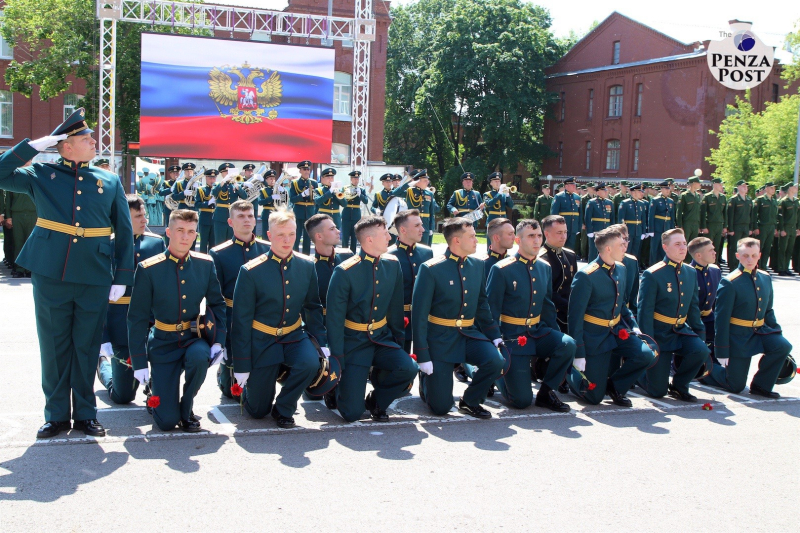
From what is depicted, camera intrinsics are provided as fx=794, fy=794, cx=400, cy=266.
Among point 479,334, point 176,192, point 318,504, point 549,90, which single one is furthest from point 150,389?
point 549,90

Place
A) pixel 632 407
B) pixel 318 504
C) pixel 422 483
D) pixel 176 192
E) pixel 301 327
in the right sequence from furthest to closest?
1. pixel 176 192
2. pixel 632 407
3. pixel 301 327
4. pixel 422 483
5. pixel 318 504

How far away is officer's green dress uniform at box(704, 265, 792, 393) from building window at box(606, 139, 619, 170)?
118 feet

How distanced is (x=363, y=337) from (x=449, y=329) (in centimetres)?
72

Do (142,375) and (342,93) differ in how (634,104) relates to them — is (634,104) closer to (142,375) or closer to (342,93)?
(342,93)

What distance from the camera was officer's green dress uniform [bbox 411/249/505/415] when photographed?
6.31m

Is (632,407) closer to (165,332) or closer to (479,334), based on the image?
(479,334)

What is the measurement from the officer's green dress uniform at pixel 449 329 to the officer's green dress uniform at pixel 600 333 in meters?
0.90

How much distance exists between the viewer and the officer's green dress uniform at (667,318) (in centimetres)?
712

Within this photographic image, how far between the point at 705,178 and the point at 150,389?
36139 millimetres

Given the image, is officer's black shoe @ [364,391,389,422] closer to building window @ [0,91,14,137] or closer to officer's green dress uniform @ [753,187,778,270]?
officer's green dress uniform @ [753,187,778,270]

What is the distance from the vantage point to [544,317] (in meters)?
7.09

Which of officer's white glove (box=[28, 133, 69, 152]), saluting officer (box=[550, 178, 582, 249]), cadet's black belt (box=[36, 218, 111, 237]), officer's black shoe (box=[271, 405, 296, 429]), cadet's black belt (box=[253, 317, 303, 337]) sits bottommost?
officer's black shoe (box=[271, 405, 296, 429])

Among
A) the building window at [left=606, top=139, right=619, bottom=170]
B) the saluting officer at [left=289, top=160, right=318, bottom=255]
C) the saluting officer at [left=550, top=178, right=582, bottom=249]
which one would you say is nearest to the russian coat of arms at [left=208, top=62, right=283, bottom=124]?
the saluting officer at [left=289, top=160, right=318, bottom=255]

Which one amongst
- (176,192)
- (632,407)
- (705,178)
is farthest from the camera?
(705,178)
